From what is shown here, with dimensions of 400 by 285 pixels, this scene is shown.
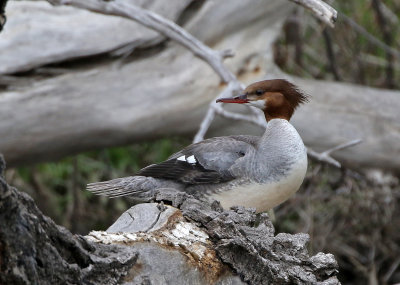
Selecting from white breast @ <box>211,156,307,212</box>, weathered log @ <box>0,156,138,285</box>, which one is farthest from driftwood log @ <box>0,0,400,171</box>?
weathered log @ <box>0,156,138,285</box>

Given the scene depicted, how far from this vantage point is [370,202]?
536 cm

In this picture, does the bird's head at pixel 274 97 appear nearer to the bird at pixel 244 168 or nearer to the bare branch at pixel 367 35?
the bird at pixel 244 168

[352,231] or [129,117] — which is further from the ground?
[129,117]

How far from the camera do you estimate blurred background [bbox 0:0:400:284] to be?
4387 millimetres

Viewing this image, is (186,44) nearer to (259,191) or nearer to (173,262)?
(259,191)

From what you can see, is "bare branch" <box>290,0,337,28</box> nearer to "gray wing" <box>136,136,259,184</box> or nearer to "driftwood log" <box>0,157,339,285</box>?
"driftwood log" <box>0,157,339,285</box>

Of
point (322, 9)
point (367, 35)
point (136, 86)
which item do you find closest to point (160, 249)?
point (322, 9)

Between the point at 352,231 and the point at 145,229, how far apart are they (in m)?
3.84

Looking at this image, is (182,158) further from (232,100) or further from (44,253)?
(44,253)

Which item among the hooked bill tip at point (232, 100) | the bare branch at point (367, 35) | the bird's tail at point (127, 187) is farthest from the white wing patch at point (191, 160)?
the bare branch at point (367, 35)

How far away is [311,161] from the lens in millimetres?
5379

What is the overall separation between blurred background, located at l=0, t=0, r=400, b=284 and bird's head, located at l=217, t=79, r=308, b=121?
875 millimetres

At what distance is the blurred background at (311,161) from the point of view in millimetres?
4387

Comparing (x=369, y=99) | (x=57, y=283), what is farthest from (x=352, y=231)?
(x=57, y=283)
